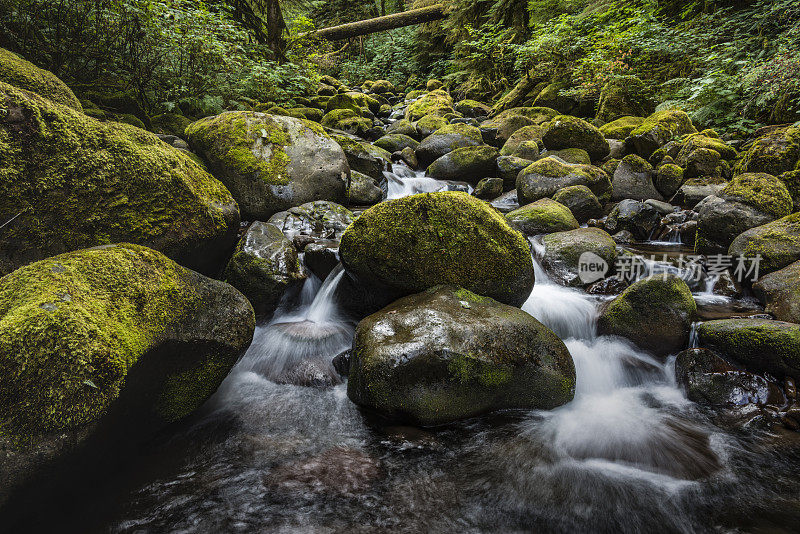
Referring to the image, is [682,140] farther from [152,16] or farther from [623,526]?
[152,16]

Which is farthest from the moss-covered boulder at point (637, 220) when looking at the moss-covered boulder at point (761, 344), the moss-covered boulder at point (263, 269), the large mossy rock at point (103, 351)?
the large mossy rock at point (103, 351)

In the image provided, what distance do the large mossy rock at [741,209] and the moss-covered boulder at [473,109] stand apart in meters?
12.0

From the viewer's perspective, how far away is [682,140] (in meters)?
9.16

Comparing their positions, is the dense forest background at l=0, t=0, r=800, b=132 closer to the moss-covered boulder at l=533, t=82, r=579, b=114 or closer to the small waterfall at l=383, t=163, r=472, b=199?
the moss-covered boulder at l=533, t=82, r=579, b=114

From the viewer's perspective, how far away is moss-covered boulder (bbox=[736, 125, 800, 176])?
6.74 metres

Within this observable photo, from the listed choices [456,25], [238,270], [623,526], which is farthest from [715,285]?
[456,25]

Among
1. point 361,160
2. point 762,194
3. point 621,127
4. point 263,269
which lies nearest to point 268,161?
point 263,269

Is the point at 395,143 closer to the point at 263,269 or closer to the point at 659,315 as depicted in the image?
the point at 263,269

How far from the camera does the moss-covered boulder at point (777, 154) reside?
6.74 meters

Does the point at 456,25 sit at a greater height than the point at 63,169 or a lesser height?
greater

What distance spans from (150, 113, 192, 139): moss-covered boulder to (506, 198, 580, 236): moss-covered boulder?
670 cm

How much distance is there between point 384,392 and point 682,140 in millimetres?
10086

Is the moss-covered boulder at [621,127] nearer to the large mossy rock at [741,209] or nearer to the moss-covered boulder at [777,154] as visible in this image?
the moss-covered boulder at [777,154]

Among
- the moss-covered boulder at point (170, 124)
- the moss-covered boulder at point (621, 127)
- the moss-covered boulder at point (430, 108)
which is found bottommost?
the moss-covered boulder at point (621, 127)
